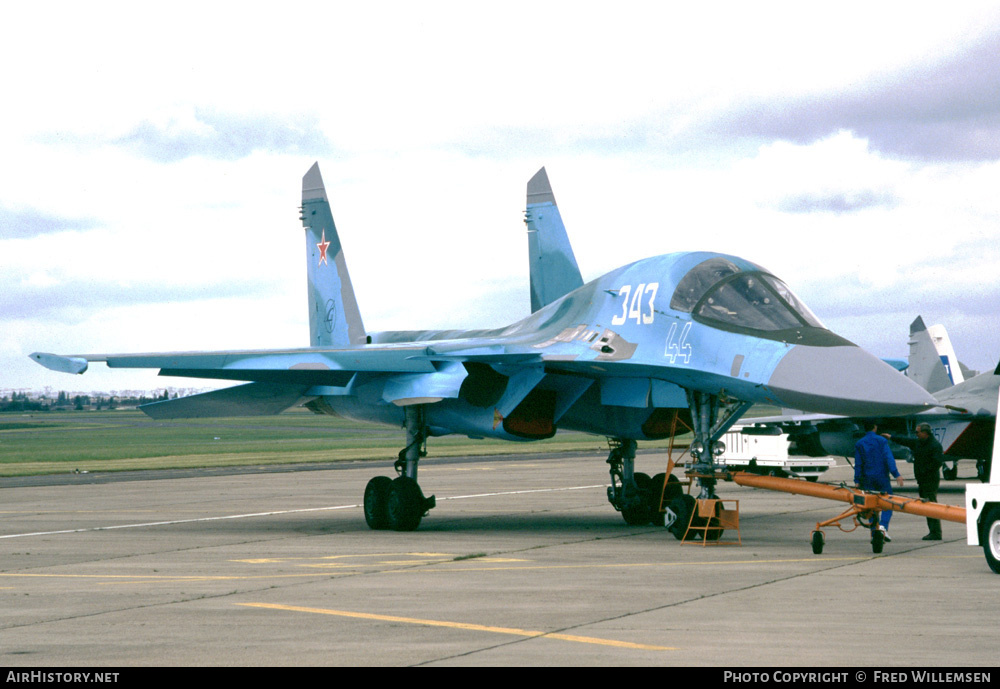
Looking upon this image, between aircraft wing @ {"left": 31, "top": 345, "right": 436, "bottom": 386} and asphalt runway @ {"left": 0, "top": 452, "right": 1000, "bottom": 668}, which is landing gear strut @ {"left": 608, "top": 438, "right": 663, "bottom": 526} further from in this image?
aircraft wing @ {"left": 31, "top": 345, "right": 436, "bottom": 386}

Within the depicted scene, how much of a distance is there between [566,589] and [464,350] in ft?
20.2

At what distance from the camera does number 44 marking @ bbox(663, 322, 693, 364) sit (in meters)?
14.2

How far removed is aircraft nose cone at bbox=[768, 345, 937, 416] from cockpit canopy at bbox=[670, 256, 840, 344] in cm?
57

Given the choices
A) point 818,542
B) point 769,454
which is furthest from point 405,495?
point 769,454

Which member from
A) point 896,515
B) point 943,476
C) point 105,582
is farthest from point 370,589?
point 943,476

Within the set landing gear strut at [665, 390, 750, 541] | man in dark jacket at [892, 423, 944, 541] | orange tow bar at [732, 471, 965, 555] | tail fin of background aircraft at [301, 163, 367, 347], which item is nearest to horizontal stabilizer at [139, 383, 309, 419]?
tail fin of background aircraft at [301, 163, 367, 347]

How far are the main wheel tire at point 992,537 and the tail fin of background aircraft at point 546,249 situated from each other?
11483mm

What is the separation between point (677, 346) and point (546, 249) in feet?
26.8

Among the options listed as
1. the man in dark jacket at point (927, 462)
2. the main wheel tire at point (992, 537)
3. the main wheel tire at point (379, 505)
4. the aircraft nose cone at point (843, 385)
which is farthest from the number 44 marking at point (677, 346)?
the main wheel tire at point (379, 505)

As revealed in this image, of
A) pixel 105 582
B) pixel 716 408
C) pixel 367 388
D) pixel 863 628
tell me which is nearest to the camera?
pixel 863 628

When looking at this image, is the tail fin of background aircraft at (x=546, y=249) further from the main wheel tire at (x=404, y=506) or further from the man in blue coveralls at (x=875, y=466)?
the man in blue coveralls at (x=875, y=466)

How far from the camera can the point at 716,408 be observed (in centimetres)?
1488

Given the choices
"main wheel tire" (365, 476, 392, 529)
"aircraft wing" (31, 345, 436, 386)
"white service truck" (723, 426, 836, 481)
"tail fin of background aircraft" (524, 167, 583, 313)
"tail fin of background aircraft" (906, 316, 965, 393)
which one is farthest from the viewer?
"tail fin of background aircraft" (906, 316, 965, 393)

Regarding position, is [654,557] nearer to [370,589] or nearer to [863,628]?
[370,589]
